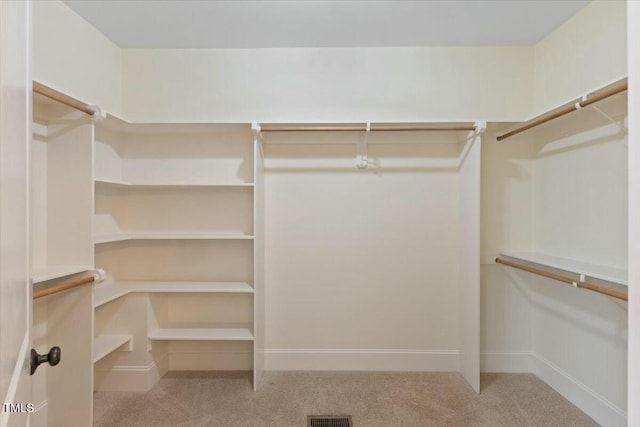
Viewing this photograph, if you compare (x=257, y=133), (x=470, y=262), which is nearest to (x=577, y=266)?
(x=470, y=262)

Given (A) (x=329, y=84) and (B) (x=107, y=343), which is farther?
(A) (x=329, y=84)

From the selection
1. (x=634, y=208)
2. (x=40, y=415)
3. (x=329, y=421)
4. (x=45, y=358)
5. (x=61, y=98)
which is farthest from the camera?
(x=329, y=421)

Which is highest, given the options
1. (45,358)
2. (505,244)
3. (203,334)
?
(505,244)

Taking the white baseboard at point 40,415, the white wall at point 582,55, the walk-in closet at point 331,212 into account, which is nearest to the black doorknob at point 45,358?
the walk-in closet at point 331,212

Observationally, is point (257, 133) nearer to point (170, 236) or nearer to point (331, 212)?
point (331, 212)

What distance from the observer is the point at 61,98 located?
1.74m

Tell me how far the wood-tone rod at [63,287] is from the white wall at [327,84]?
1318mm

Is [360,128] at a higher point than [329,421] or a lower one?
higher

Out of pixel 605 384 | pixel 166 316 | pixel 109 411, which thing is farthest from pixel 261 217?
pixel 605 384

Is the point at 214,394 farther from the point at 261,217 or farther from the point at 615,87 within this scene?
the point at 615,87

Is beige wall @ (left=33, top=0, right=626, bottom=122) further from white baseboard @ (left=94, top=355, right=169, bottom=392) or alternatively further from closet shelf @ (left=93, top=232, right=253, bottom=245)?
white baseboard @ (left=94, top=355, right=169, bottom=392)

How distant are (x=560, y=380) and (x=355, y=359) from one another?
1424 millimetres

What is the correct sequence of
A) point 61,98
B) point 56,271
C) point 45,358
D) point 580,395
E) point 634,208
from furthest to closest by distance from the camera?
point 580,395 → point 56,271 → point 61,98 → point 45,358 → point 634,208

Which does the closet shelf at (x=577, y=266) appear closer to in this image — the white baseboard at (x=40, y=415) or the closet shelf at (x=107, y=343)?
the closet shelf at (x=107, y=343)
